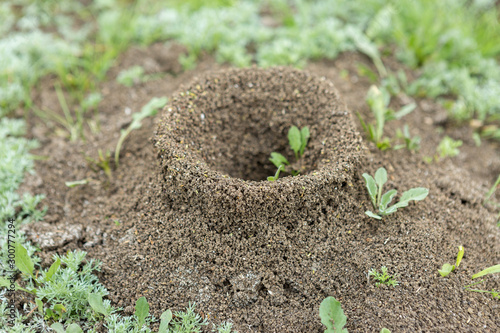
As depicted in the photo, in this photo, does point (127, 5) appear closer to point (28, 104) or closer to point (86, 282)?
point (28, 104)

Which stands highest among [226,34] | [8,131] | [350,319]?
[226,34]

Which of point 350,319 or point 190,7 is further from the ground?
point 190,7

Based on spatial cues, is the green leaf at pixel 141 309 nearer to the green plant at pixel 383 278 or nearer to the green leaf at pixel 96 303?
the green leaf at pixel 96 303

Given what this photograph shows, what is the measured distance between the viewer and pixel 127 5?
434 cm

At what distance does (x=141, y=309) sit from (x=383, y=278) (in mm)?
1183

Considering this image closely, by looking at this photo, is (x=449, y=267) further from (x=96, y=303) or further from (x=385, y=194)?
(x=96, y=303)

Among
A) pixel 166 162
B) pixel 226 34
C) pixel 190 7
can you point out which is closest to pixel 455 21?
pixel 226 34

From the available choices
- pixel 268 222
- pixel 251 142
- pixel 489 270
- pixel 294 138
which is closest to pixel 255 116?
pixel 251 142

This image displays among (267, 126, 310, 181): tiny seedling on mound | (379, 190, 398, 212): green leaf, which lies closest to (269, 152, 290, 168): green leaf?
(267, 126, 310, 181): tiny seedling on mound

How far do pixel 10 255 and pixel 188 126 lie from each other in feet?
3.88

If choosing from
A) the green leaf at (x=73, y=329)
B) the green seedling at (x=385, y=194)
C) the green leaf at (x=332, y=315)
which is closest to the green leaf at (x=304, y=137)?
the green seedling at (x=385, y=194)

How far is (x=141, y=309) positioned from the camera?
1.91 m

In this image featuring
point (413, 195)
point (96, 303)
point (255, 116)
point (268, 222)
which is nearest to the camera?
point (96, 303)

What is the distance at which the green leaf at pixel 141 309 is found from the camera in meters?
1.90
